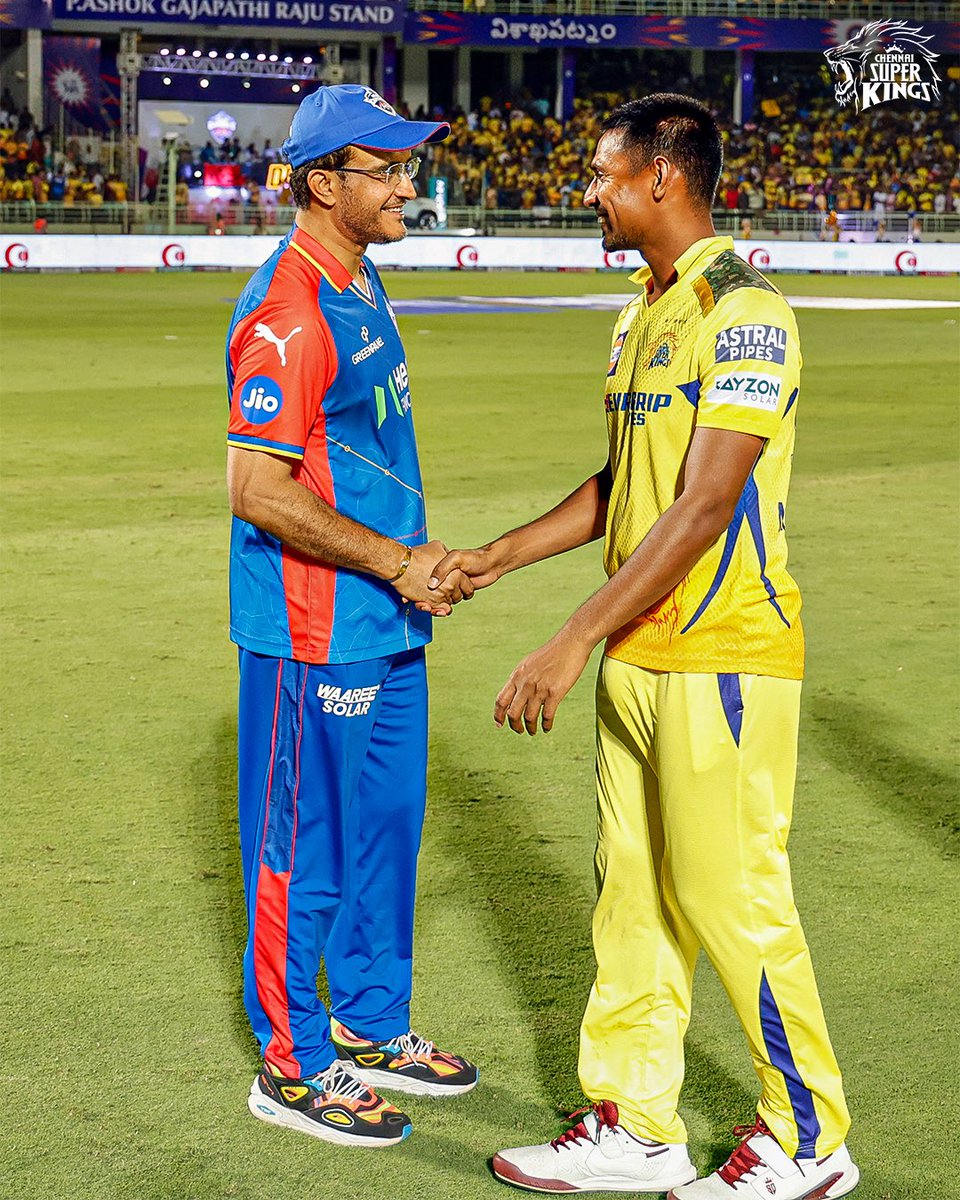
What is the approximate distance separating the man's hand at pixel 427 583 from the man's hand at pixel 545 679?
40 cm

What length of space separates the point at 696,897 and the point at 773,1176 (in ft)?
1.86

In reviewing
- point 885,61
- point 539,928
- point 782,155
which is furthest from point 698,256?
point 885,61

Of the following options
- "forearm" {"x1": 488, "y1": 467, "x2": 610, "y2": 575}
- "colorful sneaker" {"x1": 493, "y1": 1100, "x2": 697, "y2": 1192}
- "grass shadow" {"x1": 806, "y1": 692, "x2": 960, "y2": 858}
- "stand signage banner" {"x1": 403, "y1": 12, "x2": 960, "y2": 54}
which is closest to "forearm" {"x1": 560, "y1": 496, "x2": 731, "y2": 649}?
"forearm" {"x1": 488, "y1": 467, "x2": 610, "y2": 575}

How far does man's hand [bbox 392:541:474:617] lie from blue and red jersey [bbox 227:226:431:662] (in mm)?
83

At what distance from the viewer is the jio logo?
3127 millimetres

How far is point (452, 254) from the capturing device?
3747 centimetres

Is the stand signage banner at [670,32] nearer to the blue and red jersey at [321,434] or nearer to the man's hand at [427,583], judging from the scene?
the blue and red jersey at [321,434]

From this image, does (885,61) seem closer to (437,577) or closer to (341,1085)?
(437,577)

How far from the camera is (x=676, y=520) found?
2.79 m

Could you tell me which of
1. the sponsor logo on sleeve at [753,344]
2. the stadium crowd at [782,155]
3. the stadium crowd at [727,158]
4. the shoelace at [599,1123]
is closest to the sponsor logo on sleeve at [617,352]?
the sponsor logo on sleeve at [753,344]

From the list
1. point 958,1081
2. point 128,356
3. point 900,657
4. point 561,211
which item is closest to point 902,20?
point 561,211

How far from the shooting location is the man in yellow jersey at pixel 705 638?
2.81m

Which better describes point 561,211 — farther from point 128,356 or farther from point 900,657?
point 900,657

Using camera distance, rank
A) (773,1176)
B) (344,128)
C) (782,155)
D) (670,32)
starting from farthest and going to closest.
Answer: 1. (782,155)
2. (670,32)
3. (344,128)
4. (773,1176)
